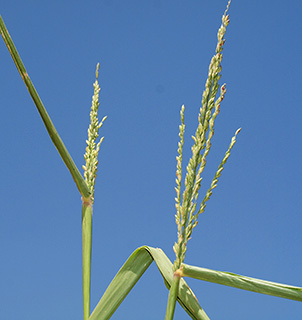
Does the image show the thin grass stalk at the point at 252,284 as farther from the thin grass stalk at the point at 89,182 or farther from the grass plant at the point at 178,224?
the thin grass stalk at the point at 89,182

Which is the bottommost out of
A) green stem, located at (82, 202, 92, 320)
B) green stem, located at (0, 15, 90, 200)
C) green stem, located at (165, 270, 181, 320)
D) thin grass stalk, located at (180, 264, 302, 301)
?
green stem, located at (165, 270, 181, 320)

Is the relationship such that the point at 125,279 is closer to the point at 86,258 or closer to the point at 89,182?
the point at 86,258

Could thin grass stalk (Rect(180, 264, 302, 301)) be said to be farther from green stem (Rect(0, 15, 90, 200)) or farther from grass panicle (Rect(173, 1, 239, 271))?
green stem (Rect(0, 15, 90, 200))

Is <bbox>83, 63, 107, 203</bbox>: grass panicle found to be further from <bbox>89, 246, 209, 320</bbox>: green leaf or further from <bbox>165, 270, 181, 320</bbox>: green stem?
<bbox>165, 270, 181, 320</bbox>: green stem

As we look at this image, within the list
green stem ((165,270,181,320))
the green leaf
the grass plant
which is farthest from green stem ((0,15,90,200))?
green stem ((165,270,181,320))

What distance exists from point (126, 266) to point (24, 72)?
75 cm

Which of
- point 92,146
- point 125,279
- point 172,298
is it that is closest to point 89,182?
point 92,146

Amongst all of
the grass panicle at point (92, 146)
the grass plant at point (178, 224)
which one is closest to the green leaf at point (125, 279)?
the grass plant at point (178, 224)

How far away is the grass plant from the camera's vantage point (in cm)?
119

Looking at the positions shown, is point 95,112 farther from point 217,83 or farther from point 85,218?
point 217,83

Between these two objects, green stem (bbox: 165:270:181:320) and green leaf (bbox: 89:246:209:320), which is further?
green leaf (bbox: 89:246:209:320)

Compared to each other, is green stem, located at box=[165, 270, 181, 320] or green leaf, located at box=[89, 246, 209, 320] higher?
green leaf, located at box=[89, 246, 209, 320]

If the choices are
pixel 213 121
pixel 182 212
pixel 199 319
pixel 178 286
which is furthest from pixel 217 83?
pixel 199 319

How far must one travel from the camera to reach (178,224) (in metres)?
1.18
